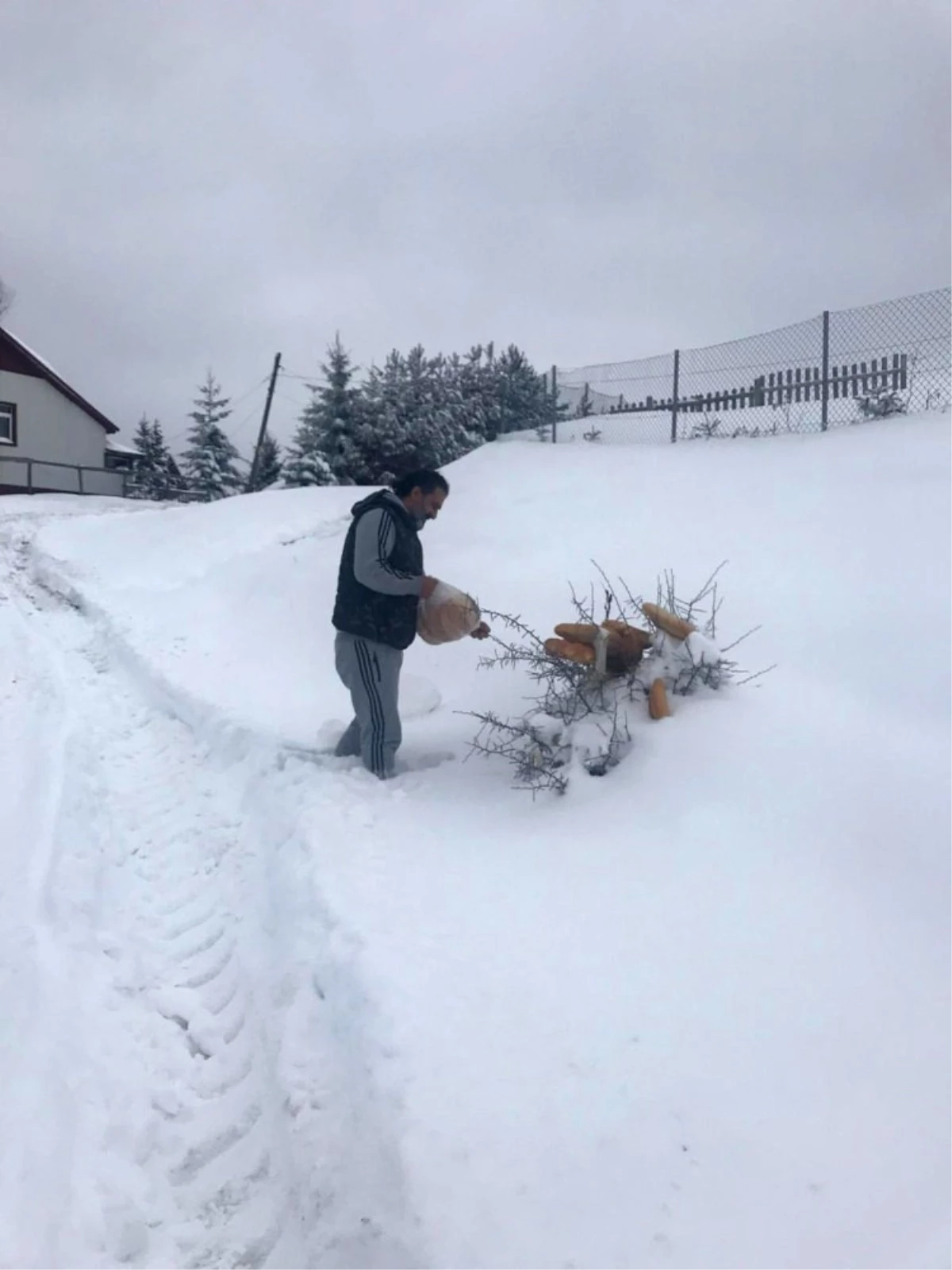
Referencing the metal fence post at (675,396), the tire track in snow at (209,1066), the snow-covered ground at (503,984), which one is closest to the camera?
the snow-covered ground at (503,984)

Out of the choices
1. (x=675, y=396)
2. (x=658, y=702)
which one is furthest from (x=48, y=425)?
(x=658, y=702)

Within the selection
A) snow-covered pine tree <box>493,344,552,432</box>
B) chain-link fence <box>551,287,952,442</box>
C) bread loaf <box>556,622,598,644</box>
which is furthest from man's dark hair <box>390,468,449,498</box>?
snow-covered pine tree <box>493,344,552,432</box>

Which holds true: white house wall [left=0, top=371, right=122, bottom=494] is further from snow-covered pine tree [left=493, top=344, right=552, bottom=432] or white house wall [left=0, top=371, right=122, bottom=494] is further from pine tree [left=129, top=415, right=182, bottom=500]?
snow-covered pine tree [left=493, top=344, right=552, bottom=432]

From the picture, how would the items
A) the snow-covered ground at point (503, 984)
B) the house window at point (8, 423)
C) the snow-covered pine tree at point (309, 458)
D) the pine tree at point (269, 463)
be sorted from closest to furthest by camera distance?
the snow-covered ground at point (503, 984) → the snow-covered pine tree at point (309, 458) → the house window at point (8, 423) → the pine tree at point (269, 463)

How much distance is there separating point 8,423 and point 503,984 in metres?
33.3

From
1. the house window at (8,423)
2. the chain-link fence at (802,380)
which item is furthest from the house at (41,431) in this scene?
the chain-link fence at (802,380)

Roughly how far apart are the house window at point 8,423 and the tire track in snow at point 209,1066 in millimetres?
30095

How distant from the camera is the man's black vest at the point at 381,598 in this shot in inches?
189

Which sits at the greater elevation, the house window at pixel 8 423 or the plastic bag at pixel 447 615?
the house window at pixel 8 423

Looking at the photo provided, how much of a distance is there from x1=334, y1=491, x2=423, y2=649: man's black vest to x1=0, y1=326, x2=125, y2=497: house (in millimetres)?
27713

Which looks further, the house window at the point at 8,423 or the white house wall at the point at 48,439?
the house window at the point at 8,423

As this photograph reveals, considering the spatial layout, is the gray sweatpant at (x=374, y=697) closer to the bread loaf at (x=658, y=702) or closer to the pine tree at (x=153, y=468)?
the bread loaf at (x=658, y=702)

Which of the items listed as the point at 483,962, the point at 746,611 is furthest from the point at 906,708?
the point at 483,962

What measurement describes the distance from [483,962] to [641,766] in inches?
53.9
